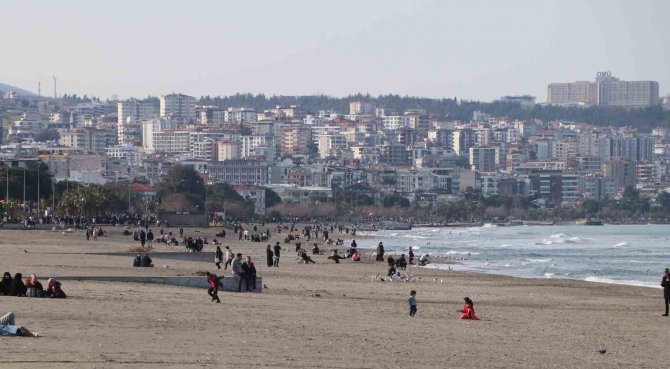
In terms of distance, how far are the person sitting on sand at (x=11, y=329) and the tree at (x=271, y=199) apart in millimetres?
Answer: 110916

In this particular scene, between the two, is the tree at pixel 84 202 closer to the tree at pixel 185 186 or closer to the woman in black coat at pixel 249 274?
the tree at pixel 185 186

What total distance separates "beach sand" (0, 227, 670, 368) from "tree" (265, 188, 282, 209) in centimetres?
9813

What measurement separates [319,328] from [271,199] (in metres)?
110

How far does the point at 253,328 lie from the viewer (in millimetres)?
15141

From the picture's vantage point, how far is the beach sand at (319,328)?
12625 mm

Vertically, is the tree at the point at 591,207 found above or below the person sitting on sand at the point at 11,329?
below

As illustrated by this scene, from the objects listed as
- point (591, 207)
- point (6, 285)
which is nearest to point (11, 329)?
point (6, 285)

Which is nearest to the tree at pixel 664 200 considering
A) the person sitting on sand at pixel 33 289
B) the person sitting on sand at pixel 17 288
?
the person sitting on sand at pixel 33 289

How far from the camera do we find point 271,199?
126m

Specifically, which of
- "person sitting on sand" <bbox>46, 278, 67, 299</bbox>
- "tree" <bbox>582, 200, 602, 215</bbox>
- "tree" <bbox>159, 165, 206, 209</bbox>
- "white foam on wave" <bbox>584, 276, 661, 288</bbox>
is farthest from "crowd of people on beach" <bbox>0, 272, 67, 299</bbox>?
"tree" <bbox>582, 200, 602, 215</bbox>

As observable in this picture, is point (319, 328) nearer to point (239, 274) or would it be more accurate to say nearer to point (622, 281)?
point (239, 274)

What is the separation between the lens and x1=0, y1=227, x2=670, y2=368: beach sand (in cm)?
1262

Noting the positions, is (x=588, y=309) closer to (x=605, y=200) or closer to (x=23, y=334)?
(x=23, y=334)

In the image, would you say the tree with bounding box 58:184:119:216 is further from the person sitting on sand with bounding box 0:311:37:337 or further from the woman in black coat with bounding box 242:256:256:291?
the person sitting on sand with bounding box 0:311:37:337
